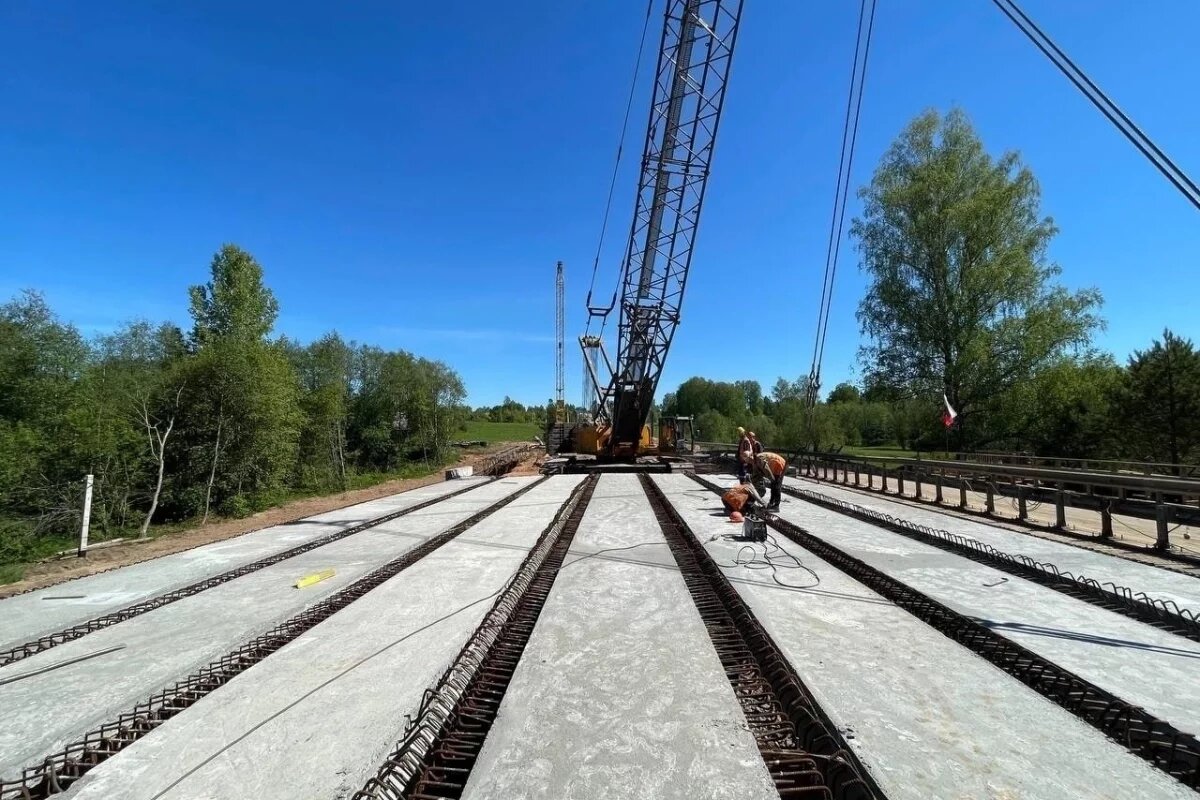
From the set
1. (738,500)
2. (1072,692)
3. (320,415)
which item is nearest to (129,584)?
(738,500)

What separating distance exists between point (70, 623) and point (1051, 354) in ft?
88.3

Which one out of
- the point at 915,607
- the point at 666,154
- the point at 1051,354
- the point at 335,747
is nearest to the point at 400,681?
the point at 335,747

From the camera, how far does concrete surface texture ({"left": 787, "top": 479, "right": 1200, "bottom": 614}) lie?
16.9 feet

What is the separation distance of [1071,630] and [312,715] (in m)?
5.46

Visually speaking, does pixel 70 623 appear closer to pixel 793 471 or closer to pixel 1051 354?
pixel 793 471

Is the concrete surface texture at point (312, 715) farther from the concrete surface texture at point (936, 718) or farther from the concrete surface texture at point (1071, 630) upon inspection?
the concrete surface texture at point (1071, 630)

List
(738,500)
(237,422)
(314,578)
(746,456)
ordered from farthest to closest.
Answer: (237,422) → (746,456) → (738,500) → (314,578)

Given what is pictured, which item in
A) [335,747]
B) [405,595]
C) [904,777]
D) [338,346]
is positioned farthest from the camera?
[338,346]

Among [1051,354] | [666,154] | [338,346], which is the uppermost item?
[666,154]

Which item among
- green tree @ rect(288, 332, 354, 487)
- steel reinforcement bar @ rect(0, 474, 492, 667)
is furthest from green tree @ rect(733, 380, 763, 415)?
steel reinforcement bar @ rect(0, 474, 492, 667)

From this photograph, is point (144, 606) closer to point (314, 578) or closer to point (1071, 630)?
point (314, 578)

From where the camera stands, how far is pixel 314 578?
19.7ft

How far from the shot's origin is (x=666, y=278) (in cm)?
2277

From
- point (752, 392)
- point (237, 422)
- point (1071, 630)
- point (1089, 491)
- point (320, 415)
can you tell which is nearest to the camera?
point (1071, 630)
